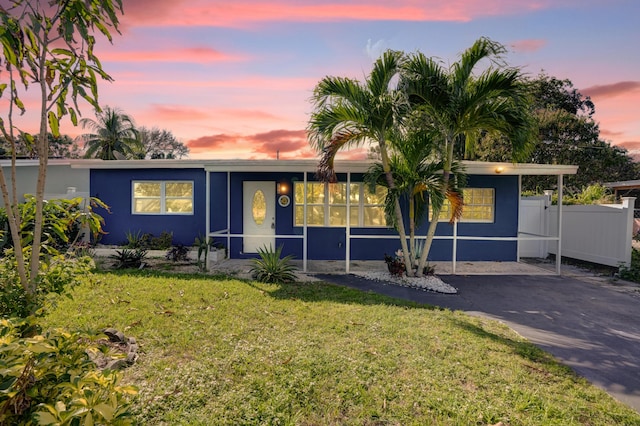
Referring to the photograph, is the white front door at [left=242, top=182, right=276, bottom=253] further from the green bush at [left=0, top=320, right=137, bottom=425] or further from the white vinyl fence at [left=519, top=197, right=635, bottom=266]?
the green bush at [left=0, top=320, right=137, bottom=425]

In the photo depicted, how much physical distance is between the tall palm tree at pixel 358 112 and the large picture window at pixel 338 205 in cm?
233

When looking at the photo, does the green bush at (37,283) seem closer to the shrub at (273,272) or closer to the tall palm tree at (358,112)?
the shrub at (273,272)

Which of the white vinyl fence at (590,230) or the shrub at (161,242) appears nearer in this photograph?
the white vinyl fence at (590,230)

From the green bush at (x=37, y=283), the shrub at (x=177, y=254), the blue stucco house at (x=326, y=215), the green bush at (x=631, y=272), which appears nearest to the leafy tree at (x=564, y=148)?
the blue stucco house at (x=326, y=215)

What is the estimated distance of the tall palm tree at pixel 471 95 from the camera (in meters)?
6.27

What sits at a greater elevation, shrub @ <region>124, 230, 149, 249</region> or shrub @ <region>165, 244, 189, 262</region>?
shrub @ <region>124, 230, 149, 249</region>

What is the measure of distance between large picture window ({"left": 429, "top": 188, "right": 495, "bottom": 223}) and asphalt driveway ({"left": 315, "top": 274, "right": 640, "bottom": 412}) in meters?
2.28

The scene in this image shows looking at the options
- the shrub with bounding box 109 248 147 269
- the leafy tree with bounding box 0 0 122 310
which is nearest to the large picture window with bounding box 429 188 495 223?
the shrub with bounding box 109 248 147 269

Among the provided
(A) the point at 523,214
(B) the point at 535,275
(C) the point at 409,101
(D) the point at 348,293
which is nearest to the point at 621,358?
(D) the point at 348,293

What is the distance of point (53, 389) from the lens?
1589 millimetres

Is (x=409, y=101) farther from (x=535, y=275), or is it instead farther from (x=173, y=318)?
(x=173, y=318)

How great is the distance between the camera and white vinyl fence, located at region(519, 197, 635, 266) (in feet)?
26.0

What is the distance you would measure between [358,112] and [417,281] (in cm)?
368

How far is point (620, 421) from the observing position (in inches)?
103
